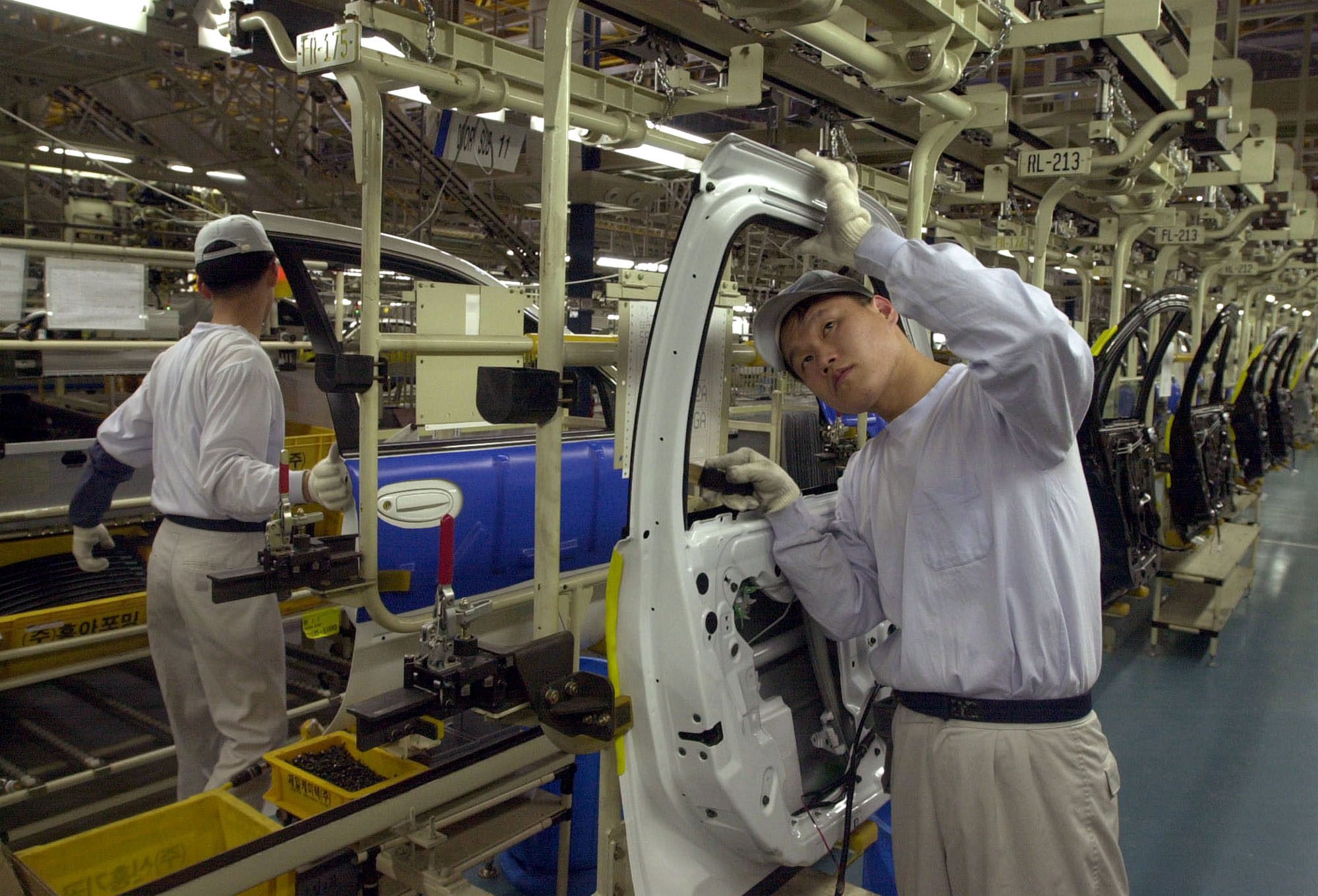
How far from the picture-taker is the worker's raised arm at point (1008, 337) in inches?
66.2

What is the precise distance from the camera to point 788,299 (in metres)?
2.02

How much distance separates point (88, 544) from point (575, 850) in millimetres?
2125

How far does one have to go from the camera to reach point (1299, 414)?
43.7 feet

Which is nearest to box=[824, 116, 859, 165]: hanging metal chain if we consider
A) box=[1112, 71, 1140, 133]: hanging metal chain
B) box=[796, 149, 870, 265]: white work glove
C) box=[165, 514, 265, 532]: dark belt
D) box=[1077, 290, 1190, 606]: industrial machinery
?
box=[1112, 71, 1140, 133]: hanging metal chain

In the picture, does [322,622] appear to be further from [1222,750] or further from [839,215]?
[1222,750]

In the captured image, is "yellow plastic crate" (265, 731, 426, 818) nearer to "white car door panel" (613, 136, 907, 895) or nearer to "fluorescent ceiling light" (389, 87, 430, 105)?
"white car door panel" (613, 136, 907, 895)

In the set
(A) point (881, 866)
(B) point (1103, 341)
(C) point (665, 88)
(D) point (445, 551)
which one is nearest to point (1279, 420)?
(B) point (1103, 341)

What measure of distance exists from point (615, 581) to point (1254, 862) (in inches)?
123

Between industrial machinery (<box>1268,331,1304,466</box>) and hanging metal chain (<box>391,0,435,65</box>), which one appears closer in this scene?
hanging metal chain (<box>391,0,435,65</box>)

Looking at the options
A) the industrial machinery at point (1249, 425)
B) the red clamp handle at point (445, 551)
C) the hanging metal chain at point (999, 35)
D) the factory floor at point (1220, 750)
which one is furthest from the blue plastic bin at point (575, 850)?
the industrial machinery at point (1249, 425)

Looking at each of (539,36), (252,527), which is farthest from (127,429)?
(539,36)

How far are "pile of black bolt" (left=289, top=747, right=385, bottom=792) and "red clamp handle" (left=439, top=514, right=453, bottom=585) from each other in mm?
1192

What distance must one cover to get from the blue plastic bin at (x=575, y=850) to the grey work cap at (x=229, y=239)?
5.92 ft

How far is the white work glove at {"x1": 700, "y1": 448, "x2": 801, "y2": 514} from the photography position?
2.05m
